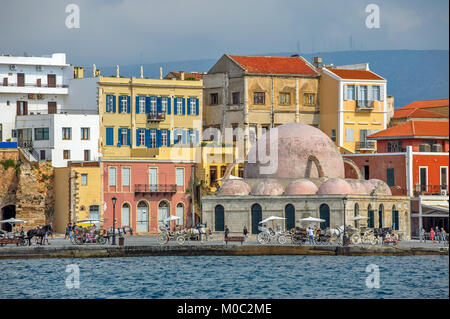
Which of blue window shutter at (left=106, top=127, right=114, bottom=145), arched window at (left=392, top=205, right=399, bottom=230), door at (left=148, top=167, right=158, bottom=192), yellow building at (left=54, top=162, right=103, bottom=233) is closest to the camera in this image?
arched window at (left=392, top=205, right=399, bottom=230)

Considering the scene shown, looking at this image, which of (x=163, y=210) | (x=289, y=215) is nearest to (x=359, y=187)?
(x=289, y=215)

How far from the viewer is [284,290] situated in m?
43.2

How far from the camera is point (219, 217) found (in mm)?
62469

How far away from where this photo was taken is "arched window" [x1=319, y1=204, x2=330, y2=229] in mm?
60344

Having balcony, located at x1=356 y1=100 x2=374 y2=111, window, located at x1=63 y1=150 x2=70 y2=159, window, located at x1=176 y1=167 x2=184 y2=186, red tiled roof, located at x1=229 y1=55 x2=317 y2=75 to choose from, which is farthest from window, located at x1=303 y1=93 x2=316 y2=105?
window, located at x1=63 y1=150 x2=70 y2=159

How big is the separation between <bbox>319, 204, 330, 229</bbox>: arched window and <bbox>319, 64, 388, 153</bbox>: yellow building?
1543cm

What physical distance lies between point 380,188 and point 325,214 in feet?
13.7

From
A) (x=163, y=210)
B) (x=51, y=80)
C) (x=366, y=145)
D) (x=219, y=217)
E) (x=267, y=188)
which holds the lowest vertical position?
(x=219, y=217)

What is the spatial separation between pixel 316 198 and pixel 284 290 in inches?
703

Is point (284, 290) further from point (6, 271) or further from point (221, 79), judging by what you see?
point (221, 79)

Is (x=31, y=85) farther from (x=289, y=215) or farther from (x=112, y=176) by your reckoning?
(x=289, y=215)

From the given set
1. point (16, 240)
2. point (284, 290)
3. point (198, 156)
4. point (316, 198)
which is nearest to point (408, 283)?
point (284, 290)

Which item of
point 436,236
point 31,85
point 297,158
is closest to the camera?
point 436,236

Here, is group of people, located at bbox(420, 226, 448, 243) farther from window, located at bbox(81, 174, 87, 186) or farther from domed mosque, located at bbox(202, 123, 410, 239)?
window, located at bbox(81, 174, 87, 186)
